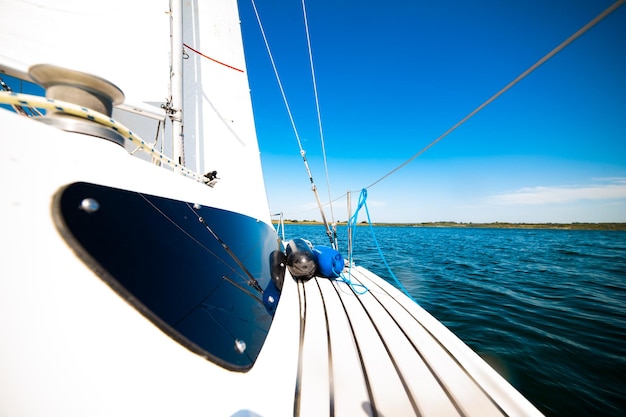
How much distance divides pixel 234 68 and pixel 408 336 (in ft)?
17.9

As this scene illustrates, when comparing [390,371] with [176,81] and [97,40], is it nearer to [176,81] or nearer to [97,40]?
[176,81]

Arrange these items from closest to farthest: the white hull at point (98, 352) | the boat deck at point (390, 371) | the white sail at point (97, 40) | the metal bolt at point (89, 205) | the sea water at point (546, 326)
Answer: the white hull at point (98, 352) < the metal bolt at point (89, 205) < the boat deck at point (390, 371) < the white sail at point (97, 40) < the sea water at point (546, 326)

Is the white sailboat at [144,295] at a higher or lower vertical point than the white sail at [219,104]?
lower

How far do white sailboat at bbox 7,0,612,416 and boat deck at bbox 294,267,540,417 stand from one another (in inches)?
0.4

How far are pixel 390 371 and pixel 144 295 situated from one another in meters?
1.70

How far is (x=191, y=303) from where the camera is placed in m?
1.12

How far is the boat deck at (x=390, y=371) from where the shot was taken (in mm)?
1367

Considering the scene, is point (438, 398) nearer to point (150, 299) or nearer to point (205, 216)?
point (150, 299)

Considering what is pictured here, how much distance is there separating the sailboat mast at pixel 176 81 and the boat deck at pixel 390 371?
8.78 ft

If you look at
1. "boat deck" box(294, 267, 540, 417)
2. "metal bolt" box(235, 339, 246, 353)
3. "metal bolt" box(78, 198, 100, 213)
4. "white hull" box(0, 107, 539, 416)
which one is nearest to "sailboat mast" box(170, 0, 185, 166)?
"white hull" box(0, 107, 539, 416)

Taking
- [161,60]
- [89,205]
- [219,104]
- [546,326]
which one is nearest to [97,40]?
[161,60]

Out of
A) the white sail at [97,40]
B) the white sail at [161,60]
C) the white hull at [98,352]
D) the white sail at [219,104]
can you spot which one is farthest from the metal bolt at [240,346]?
the white sail at [219,104]

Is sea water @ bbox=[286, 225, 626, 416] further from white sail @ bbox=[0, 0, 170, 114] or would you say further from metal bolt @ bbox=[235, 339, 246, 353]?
white sail @ bbox=[0, 0, 170, 114]

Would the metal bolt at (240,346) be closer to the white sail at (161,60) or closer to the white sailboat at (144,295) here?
the white sailboat at (144,295)
